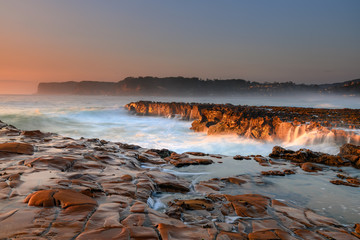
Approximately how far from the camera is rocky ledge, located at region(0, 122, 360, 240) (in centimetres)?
284

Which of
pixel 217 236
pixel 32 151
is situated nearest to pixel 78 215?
pixel 217 236

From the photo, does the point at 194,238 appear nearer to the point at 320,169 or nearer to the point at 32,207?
the point at 32,207

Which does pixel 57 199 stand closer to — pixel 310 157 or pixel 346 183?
pixel 346 183

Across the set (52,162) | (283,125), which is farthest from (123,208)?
(283,125)

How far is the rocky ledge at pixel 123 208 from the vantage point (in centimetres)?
284

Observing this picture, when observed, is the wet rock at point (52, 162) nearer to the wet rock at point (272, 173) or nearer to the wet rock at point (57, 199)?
the wet rock at point (57, 199)

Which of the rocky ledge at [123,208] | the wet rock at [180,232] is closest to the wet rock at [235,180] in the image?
the rocky ledge at [123,208]

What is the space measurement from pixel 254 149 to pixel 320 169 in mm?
5529

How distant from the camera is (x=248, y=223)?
3744 millimetres

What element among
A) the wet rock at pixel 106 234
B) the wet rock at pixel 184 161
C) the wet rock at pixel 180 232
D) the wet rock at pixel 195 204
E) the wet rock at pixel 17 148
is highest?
the wet rock at pixel 17 148

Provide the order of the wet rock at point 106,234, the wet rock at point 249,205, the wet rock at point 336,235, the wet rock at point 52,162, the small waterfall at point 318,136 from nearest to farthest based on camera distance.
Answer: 1. the wet rock at point 106,234
2. the wet rock at point 336,235
3. the wet rock at point 249,205
4. the wet rock at point 52,162
5. the small waterfall at point 318,136

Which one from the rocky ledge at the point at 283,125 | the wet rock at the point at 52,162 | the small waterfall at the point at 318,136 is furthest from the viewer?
the rocky ledge at the point at 283,125

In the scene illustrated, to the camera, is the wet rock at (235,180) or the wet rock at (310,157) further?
the wet rock at (310,157)

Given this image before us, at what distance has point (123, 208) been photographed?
359 centimetres
